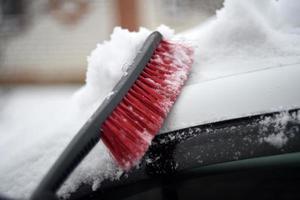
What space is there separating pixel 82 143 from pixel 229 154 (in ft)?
1.17

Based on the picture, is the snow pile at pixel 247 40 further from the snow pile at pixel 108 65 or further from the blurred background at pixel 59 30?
the blurred background at pixel 59 30

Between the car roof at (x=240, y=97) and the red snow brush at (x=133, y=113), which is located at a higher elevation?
the car roof at (x=240, y=97)

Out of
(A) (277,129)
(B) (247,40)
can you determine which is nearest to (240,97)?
(A) (277,129)

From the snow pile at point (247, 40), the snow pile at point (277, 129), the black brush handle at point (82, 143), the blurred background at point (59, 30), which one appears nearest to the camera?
the black brush handle at point (82, 143)

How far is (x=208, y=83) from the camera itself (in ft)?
3.70

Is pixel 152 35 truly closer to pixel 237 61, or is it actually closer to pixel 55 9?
pixel 237 61

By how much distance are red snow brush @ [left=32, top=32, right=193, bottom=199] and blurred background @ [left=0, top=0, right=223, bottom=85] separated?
4.18 m

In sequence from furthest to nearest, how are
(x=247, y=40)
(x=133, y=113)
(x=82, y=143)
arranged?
(x=247, y=40)
(x=133, y=113)
(x=82, y=143)

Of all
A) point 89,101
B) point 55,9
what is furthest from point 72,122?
point 55,9

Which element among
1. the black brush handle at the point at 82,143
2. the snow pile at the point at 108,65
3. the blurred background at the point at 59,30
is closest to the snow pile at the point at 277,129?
the black brush handle at the point at 82,143

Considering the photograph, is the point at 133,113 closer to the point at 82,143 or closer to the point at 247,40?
the point at 82,143

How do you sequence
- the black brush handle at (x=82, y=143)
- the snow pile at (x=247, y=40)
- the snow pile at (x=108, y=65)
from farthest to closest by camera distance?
1. the snow pile at (x=108, y=65)
2. the snow pile at (x=247, y=40)
3. the black brush handle at (x=82, y=143)

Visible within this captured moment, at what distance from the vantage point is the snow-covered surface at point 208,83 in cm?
100

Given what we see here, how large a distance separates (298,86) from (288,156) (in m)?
0.18
